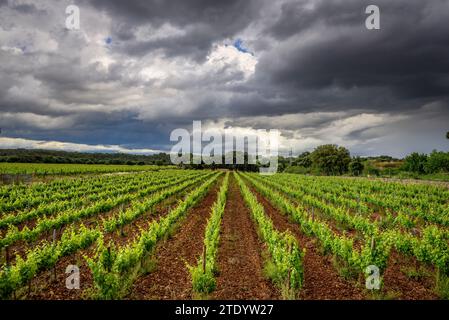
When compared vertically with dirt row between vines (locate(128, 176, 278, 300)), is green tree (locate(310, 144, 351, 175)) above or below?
above

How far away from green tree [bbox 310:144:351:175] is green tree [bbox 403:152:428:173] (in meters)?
16.2

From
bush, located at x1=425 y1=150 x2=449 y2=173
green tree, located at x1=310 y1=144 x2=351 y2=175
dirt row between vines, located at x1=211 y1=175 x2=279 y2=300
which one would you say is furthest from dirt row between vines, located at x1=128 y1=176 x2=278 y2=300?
green tree, located at x1=310 y1=144 x2=351 y2=175

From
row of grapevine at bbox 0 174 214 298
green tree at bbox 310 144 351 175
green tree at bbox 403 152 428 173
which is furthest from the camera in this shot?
green tree at bbox 310 144 351 175

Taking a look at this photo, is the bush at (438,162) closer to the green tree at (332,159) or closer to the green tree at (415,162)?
the green tree at (415,162)

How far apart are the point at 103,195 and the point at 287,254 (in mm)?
19050

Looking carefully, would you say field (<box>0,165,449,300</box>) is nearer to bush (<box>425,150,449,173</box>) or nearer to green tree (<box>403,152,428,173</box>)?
bush (<box>425,150,449,173</box>)

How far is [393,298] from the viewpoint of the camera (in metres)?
7.40

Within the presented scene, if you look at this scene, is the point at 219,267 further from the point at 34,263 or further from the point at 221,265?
the point at 34,263

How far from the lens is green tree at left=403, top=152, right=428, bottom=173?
7060 centimetres

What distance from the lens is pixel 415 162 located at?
73.0 metres

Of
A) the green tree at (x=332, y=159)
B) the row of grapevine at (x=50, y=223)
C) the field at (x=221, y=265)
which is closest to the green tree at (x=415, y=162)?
the green tree at (x=332, y=159)

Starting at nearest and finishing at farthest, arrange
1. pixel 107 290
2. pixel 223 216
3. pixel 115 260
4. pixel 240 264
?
pixel 107 290, pixel 115 260, pixel 240 264, pixel 223 216
